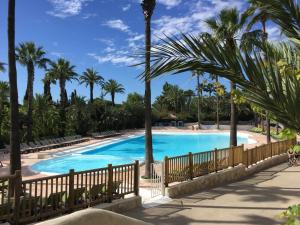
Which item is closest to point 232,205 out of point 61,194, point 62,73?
point 61,194

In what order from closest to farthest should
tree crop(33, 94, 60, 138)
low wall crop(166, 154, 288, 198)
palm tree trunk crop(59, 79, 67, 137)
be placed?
1. low wall crop(166, 154, 288, 198)
2. tree crop(33, 94, 60, 138)
3. palm tree trunk crop(59, 79, 67, 137)

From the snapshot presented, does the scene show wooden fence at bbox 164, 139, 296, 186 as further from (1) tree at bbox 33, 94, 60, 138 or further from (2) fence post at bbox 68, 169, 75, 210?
(1) tree at bbox 33, 94, 60, 138

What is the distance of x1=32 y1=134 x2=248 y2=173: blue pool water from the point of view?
23.6m

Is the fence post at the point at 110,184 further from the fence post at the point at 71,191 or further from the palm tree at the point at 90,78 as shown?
the palm tree at the point at 90,78

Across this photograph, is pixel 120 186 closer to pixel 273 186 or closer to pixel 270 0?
pixel 273 186

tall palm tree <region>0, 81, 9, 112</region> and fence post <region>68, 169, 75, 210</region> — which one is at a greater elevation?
tall palm tree <region>0, 81, 9, 112</region>

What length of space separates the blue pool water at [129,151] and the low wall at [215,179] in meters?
8.73

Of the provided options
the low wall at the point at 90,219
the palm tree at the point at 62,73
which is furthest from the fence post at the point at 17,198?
the palm tree at the point at 62,73

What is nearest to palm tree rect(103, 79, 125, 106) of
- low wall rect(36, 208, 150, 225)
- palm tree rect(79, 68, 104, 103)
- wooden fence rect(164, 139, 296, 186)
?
palm tree rect(79, 68, 104, 103)

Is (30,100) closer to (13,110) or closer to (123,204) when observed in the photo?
(13,110)

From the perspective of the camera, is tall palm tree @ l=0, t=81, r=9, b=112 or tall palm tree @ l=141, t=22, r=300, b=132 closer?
tall palm tree @ l=141, t=22, r=300, b=132

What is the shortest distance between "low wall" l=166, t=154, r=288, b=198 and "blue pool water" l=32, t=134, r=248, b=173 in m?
8.73

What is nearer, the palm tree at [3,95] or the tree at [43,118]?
the palm tree at [3,95]

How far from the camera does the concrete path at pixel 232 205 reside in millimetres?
10086
